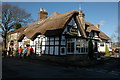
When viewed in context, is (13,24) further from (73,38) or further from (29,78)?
(29,78)

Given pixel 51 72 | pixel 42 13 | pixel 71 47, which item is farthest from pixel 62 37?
pixel 42 13

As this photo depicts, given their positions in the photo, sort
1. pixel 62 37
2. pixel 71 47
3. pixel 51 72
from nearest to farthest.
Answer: pixel 51 72
pixel 62 37
pixel 71 47

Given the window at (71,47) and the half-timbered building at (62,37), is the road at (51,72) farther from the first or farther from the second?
the window at (71,47)

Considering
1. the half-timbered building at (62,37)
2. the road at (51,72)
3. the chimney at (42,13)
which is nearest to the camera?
the road at (51,72)

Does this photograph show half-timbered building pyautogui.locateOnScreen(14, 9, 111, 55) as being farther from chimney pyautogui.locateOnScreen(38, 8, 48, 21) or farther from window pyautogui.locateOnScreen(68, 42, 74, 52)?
chimney pyautogui.locateOnScreen(38, 8, 48, 21)

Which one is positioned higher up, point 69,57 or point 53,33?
point 53,33

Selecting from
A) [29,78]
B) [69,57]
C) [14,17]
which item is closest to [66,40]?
[69,57]

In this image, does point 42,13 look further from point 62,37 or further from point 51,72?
point 51,72

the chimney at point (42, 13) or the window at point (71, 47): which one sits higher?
the chimney at point (42, 13)

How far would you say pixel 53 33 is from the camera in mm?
15539

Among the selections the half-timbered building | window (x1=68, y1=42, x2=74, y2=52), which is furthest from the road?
window (x1=68, y1=42, x2=74, y2=52)

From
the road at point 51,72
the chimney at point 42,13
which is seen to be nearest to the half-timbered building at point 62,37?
the road at point 51,72

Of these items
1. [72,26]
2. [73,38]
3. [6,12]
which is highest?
[6,12]

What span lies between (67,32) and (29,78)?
10937 millimetres
